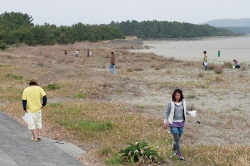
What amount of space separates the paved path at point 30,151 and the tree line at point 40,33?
161ft

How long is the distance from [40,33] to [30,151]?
74494mm

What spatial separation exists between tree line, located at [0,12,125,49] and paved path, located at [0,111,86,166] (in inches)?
1927

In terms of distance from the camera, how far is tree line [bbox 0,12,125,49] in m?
73.6

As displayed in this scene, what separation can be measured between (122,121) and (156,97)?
683 centimetres

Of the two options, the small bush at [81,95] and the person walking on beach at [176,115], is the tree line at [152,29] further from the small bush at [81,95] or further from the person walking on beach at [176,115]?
the person walking on beach at [176,115]

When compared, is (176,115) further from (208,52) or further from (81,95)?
(208,52)

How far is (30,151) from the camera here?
8.20 metres

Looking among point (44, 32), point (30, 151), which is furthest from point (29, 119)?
point (44, 32)

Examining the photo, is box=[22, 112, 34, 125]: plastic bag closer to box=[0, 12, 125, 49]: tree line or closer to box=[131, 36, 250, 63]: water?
box=[131, 36, 250, 63]: water

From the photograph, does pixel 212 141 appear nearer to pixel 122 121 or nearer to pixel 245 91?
pixel 122 121

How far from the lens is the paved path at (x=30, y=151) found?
7.45 metres

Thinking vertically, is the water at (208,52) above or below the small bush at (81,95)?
below

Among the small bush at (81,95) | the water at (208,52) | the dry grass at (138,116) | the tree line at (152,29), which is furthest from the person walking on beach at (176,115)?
the tree line at (152,29)

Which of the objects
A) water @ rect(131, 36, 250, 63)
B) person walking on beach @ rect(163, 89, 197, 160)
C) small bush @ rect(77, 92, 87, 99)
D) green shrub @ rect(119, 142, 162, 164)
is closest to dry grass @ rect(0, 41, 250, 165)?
small bush @ rect(77, 92, 87, 99)
